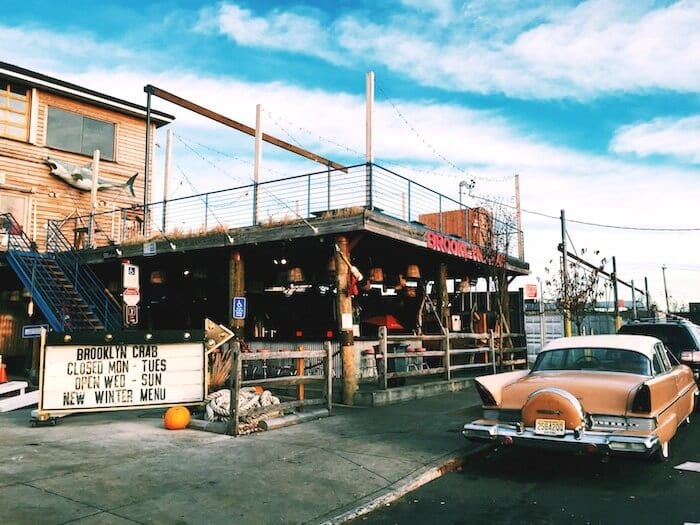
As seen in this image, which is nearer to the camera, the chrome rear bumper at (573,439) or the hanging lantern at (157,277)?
the chrome rear bumper at (573,439)

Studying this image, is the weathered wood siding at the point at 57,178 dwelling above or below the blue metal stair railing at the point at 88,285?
above

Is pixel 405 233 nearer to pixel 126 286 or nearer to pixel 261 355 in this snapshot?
pixel 261 355

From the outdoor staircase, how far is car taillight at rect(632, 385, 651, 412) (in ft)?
45.4

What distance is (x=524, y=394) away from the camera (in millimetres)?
6840

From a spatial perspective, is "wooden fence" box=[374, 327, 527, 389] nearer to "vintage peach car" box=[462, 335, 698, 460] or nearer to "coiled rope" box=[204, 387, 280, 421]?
"coiled rope" box=[204, 387, 280, 421]

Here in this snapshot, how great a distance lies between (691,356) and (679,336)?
47 cm

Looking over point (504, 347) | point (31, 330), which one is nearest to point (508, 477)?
point (31, 330)

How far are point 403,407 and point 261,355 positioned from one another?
3737 mm

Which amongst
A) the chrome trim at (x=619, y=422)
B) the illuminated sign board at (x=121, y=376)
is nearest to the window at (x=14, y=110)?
the illuminated sign board at (x=121, y=376)

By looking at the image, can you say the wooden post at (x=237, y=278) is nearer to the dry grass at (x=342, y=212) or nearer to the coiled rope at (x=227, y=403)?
the dry grass at (x=342, y=212)

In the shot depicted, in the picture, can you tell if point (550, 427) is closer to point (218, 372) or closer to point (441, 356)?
point (218, 372)

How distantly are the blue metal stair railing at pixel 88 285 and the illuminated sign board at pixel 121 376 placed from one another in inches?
341

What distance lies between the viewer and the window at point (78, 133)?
2205cm

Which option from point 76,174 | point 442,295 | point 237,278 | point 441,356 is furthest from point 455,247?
point 76,174
